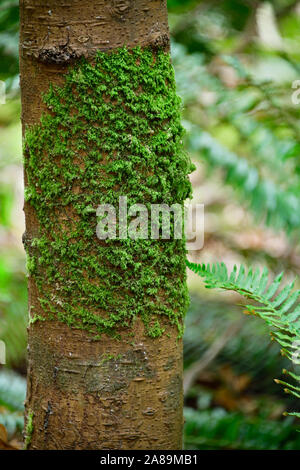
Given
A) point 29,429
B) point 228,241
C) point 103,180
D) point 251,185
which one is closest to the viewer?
point 103,180

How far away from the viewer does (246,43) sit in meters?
3.59

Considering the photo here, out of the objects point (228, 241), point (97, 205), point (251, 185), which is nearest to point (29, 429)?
point (97, 205)

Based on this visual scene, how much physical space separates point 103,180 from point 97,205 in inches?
2.3

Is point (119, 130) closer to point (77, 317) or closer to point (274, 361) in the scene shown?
point (77, 317)

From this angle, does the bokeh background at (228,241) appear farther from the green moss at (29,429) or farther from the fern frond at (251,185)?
the green moss at (29,429)

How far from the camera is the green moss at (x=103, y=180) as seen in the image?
3.48 feet

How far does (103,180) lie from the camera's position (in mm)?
1069

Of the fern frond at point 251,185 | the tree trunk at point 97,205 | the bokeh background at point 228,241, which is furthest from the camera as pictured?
the fern frond at point 251,185

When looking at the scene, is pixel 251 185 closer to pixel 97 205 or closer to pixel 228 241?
pixel 228 241

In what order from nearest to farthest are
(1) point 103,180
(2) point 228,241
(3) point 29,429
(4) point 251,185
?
(1) point 103,180
(3) point 29,429
(4) point 251,185
(2) point 228,241

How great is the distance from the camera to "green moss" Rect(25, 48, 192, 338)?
1.06 metres

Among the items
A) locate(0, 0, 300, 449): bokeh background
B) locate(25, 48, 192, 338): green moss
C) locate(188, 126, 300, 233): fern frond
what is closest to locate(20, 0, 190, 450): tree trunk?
locate(25, 48, 192, 338): green moss

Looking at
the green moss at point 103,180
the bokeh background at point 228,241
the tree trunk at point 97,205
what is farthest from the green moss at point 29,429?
the bokeh background at point 228,241
